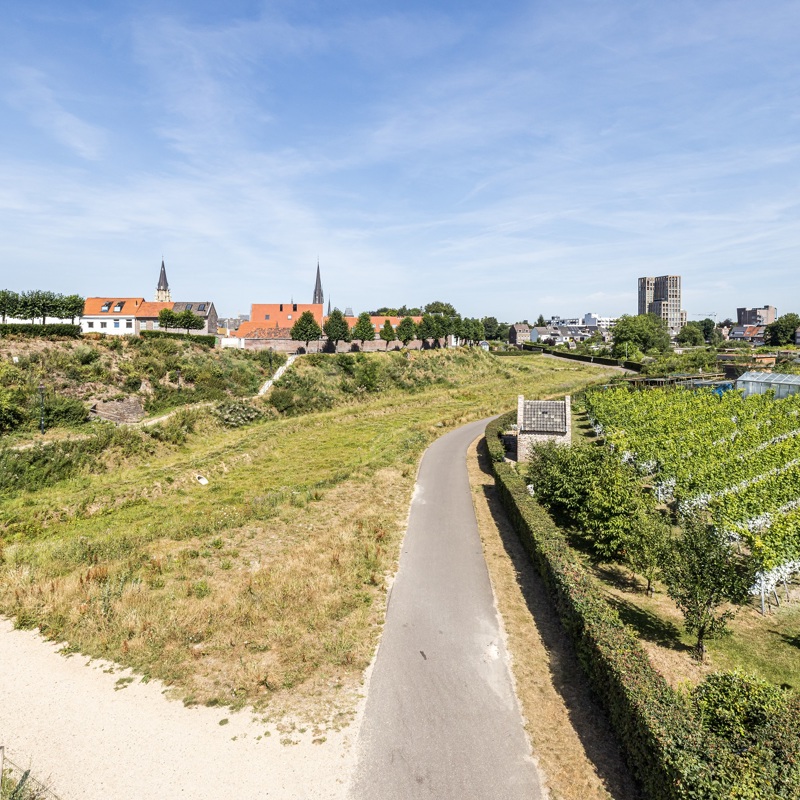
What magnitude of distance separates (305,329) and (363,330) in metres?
11.9

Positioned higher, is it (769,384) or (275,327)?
(275,327)

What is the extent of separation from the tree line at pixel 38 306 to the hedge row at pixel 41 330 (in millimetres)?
6659

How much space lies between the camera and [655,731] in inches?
361

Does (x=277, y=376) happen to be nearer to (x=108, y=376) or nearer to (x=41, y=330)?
(x=108, y=376)

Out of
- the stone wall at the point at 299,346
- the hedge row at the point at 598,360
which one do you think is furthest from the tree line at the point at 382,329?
the hedge row at the point at 598,360

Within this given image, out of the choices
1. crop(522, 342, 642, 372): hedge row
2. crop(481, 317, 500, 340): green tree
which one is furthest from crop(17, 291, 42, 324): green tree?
crop(481, 317, 500, 340): green tree

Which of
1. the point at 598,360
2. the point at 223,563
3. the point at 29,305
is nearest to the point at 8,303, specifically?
the point at 29,305

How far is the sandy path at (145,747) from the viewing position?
393 inches

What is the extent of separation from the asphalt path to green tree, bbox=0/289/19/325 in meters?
57.1

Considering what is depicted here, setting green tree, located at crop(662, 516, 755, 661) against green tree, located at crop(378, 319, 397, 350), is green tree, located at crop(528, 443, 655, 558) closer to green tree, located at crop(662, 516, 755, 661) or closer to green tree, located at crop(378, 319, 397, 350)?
green tree, located at crop(662, 516, 755, 661)

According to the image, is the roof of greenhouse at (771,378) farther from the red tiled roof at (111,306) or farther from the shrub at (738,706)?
the red tiled roof at (111,306)

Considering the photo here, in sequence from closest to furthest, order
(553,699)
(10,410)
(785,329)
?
(553,699) < (10,410) < (785,329)

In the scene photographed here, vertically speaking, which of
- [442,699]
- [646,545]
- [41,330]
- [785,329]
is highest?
[785,329]

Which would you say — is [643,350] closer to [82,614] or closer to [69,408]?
[69,408]
